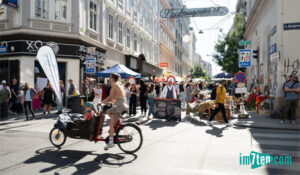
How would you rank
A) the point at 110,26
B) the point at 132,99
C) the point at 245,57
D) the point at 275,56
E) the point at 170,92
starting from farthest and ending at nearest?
the point at 110,26 → the point at 245,57 → the point at 132,99 → the point at 275,56 → the point at 170,92

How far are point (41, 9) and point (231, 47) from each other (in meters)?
23.9

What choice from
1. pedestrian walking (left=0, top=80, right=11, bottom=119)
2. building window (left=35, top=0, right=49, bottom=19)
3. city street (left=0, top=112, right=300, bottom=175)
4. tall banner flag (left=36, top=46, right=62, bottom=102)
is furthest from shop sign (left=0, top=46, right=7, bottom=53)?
tall banner flag (left=36, top=46, right=62, bottom=102)

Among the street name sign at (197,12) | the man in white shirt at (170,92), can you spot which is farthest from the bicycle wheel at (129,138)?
the street name sign at (197,12)

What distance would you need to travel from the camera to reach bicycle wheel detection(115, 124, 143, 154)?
19.8ft

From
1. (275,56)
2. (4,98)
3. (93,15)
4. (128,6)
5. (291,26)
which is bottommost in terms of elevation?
(4,98)

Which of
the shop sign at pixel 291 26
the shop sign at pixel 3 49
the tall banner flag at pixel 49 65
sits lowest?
the tall banner flag at pixel 49 65

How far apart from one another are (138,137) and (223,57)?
108 ft

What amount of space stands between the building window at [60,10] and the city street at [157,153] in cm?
1071

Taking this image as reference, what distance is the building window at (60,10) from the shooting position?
17.5 m

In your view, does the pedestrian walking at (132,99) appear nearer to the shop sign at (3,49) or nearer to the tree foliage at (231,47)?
the shop sign at (3,49)

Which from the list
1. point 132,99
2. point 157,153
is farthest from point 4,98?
point 157,153

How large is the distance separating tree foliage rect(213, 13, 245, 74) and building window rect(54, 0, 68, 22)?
21.4 meters

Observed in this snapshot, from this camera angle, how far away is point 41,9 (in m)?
17.0

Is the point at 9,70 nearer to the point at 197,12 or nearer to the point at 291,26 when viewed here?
the point at 197,12
